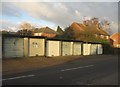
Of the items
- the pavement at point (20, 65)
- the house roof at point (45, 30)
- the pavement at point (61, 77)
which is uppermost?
the house roof at point (45, 30)

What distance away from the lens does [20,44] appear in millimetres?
35500

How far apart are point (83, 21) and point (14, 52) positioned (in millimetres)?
63073

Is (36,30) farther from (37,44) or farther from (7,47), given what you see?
(7,47)

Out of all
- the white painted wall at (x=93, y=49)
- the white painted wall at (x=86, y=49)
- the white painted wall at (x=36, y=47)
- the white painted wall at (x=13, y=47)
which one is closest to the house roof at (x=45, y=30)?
the white painted wall at (x=93, y=49)

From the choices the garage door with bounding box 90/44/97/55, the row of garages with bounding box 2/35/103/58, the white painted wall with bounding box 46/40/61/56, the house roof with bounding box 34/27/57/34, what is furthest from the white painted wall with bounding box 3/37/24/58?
the house roof with bounding box 34/27/57/34

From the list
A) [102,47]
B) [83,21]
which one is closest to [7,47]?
[102,47]

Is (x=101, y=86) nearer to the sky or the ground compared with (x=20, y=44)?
nearer to the ground

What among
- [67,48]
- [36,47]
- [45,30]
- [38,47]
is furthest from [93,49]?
[45,30]

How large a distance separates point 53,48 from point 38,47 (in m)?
3.94

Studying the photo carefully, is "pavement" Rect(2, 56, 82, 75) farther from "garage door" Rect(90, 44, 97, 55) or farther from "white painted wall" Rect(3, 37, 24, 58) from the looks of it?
"garage door" Rect(90, 44, 97, 55)

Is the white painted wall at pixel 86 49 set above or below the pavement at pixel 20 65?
above

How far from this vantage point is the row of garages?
110 ft

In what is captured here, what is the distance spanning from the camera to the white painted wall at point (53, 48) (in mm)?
41156

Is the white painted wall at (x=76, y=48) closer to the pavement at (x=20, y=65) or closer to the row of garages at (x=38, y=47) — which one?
A: the row of garages at (x=38, y=47)
